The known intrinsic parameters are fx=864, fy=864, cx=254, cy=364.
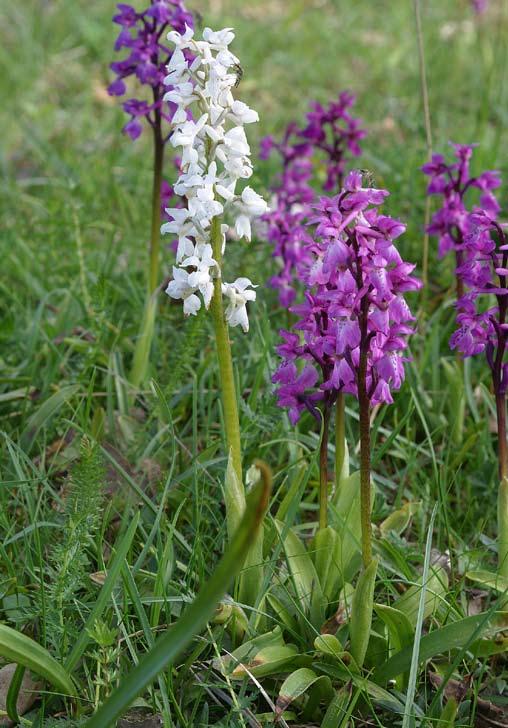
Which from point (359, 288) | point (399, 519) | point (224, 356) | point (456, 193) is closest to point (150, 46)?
point (456, 193)

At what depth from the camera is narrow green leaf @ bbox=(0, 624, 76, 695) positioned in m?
1.79

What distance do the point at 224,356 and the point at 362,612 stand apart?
0.67m

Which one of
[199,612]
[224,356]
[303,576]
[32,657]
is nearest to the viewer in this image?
[199,612]

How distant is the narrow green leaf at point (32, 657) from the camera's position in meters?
1.79

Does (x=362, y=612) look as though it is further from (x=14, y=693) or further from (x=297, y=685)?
(x=14, y=693)

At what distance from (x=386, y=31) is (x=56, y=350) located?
5.21m

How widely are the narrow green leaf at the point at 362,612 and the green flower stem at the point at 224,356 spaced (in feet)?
1.24

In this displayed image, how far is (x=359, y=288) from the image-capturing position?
6.27ft

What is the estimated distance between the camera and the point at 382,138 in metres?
5.59

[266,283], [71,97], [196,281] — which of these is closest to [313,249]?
[196,281]

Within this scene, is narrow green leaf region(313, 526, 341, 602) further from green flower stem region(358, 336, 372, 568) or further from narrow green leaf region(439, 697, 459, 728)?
narrow green leaf region(439, 697, 459, 728)

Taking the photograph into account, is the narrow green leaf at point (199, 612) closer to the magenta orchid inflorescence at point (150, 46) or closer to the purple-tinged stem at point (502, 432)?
the purple-tinged stem at point (502, 432)

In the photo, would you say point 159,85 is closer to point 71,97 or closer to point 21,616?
point 21,616

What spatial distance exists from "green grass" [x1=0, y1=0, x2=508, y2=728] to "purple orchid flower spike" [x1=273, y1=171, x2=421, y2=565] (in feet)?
0.95
